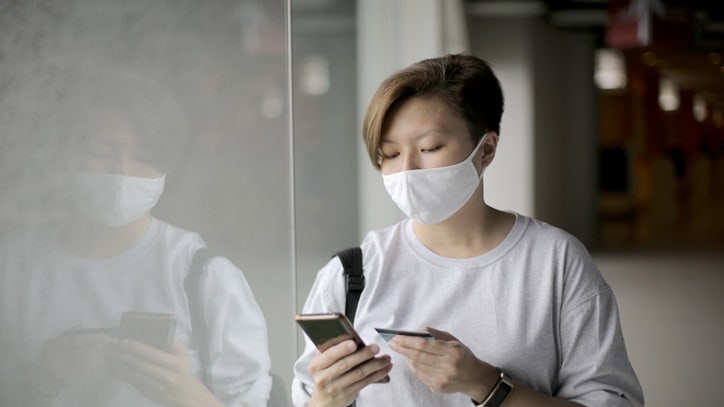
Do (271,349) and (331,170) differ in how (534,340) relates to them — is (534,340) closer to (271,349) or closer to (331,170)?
(271,349)

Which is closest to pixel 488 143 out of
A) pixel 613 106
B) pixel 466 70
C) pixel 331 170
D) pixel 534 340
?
pixel 466 70

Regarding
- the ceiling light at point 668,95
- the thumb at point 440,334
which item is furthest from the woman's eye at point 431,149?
the ceiling light at point 668,95

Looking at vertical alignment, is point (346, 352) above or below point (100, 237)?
below

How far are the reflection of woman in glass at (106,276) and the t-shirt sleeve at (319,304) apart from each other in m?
0.21

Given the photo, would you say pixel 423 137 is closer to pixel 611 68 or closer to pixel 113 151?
pixel 113 151

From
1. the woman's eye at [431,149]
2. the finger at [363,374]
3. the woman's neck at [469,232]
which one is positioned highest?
the woman's eye at [431,149]

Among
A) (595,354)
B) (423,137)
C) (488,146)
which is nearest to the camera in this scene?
(595,354)

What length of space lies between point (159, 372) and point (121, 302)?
20 centimetres

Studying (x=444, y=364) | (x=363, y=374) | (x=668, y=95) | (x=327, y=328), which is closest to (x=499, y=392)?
(x=444, y=364)

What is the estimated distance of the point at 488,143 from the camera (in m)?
2.03

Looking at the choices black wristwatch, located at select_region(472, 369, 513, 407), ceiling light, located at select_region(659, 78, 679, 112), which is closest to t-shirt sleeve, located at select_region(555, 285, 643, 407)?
black wristwatch, located at select_region(472, 369, 513, 407)

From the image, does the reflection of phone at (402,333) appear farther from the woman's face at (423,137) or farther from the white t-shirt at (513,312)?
the woman's face at (423,137)

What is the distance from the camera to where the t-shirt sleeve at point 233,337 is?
201 cm

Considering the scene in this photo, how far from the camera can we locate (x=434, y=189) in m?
1.93
